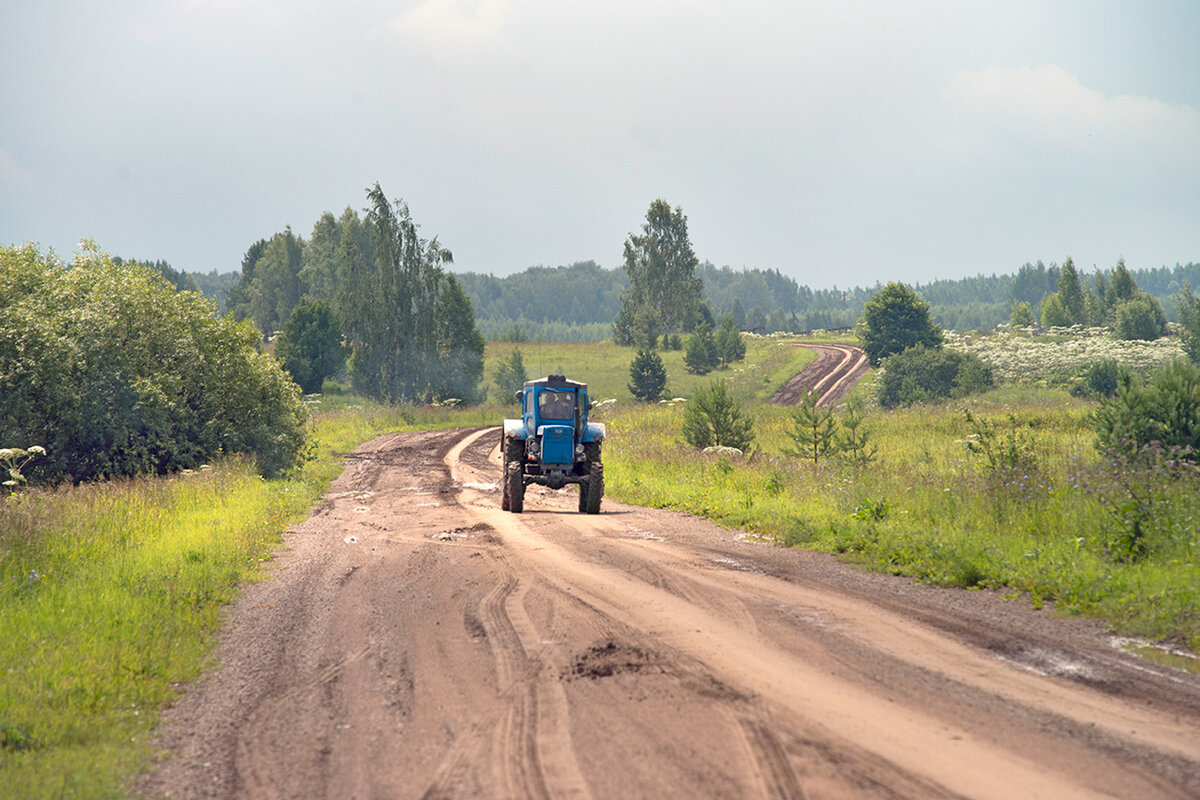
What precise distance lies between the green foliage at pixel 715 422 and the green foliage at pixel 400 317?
112 ft

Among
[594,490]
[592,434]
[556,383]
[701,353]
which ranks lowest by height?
[594,490]

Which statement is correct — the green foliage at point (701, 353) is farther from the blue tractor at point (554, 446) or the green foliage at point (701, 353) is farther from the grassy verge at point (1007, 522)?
the blue tractor at point (554, 446)

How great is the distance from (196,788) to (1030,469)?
1163cm

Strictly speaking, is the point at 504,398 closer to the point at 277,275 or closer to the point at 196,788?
the point at 277,275

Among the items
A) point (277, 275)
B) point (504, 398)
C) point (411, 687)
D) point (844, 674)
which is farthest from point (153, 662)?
point (277, 275)

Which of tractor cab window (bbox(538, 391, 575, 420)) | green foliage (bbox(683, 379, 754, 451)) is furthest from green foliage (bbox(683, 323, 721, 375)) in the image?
tractor cab window (bbox(538, 391, 575, 420))

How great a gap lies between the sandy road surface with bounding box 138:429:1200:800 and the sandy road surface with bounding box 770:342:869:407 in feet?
141

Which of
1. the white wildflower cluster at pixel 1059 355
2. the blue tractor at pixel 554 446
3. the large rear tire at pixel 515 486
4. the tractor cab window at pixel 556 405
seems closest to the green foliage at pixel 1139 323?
the white wildflower cluster at pixel 1059 355

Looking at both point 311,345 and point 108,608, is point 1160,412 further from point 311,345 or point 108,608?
point 311,345

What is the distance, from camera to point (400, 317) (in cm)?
5488

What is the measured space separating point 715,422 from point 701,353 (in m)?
45.3

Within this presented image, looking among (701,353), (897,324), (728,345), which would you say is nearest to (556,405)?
(897,324)

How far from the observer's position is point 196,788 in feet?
15.1

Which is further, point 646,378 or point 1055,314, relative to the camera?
point 1055,314
